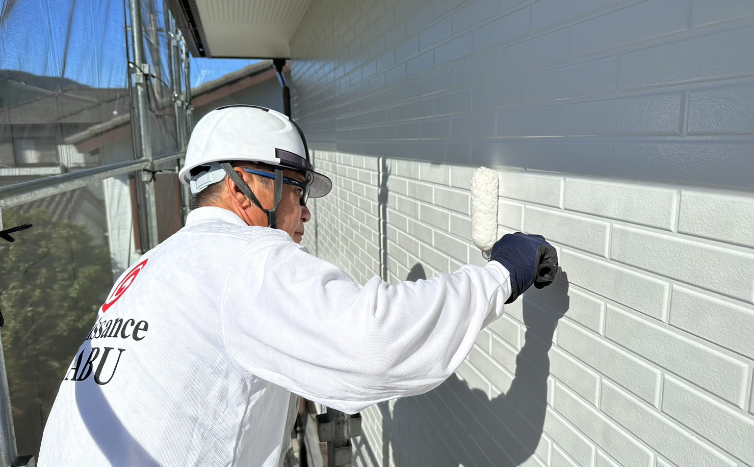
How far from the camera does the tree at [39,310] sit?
7.39ft

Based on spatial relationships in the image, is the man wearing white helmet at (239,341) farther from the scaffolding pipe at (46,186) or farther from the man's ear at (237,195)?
the scaffolding pipe at (46,186)

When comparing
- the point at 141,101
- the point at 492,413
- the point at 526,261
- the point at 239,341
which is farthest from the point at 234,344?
the point at 141,101

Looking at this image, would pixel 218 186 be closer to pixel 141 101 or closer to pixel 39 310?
pixel 39 310

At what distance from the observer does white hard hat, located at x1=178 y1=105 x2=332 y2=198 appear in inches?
80.7

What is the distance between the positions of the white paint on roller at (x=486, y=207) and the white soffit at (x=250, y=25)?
5712 mm

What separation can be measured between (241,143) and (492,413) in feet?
5.55

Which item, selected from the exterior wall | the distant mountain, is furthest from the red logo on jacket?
the exterior wall

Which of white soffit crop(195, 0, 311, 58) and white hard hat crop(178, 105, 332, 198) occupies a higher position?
white soffit crop(195, 0, 311, 58)

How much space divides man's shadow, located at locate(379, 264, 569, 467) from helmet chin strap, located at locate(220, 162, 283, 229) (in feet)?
3.57

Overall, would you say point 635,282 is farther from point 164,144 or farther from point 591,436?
point 164,144

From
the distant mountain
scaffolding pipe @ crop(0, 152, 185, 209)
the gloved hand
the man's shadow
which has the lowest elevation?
the man's shadow

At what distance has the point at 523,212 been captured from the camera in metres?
2.06

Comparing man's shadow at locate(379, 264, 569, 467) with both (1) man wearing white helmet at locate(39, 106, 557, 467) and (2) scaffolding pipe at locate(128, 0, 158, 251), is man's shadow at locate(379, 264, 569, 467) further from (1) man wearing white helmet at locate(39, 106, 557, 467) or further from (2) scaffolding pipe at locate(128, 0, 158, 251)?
(2) scaffolding pipe at locate(128, 0, 158, 251)

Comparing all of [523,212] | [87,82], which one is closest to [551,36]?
[523,212]
